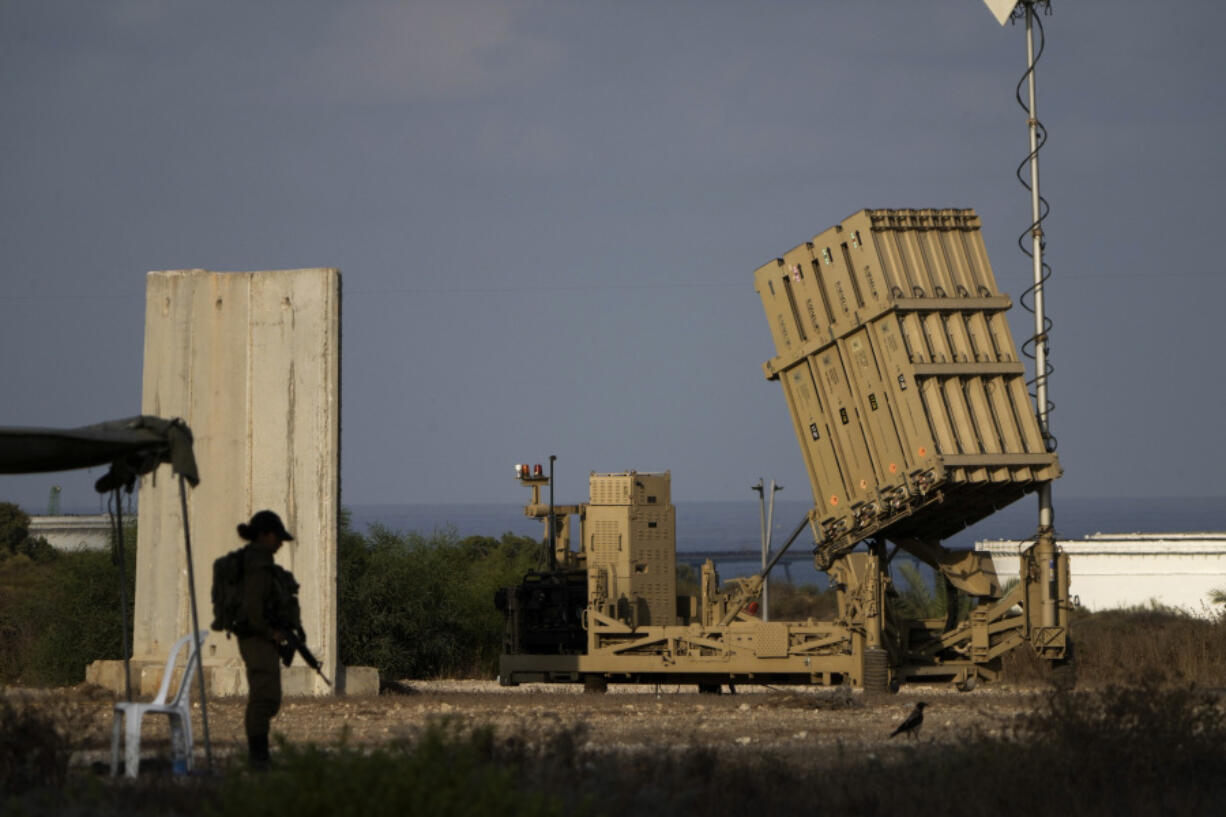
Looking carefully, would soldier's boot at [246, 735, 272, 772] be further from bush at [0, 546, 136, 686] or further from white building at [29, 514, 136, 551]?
white building at [29, 514, 136, 551]

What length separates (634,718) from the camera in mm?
13625

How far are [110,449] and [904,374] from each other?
30.2 ft

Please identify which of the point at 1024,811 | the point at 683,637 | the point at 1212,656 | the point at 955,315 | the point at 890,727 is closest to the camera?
the point at 1024,811

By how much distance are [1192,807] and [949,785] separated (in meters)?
1.29

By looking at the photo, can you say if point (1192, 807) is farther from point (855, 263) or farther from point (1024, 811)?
point (855, 263)

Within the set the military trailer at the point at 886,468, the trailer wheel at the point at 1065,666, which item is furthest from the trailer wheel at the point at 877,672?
the trailer wheel at the point at 1065,666

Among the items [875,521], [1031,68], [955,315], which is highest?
[1031,68]

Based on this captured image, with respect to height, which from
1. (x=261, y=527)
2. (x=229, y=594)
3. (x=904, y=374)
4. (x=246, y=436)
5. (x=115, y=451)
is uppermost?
(x=904, y=374)

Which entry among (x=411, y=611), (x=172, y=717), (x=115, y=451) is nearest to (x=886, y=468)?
(x=115, y=451)

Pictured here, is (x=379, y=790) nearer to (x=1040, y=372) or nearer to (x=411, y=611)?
(x=1040, y=372)

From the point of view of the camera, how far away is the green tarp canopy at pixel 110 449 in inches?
352

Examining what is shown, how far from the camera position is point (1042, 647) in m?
16.4

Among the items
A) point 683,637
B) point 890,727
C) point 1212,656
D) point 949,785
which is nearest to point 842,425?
point 683,637

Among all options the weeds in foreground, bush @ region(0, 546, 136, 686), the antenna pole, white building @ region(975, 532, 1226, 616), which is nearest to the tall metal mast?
the antenna pole
